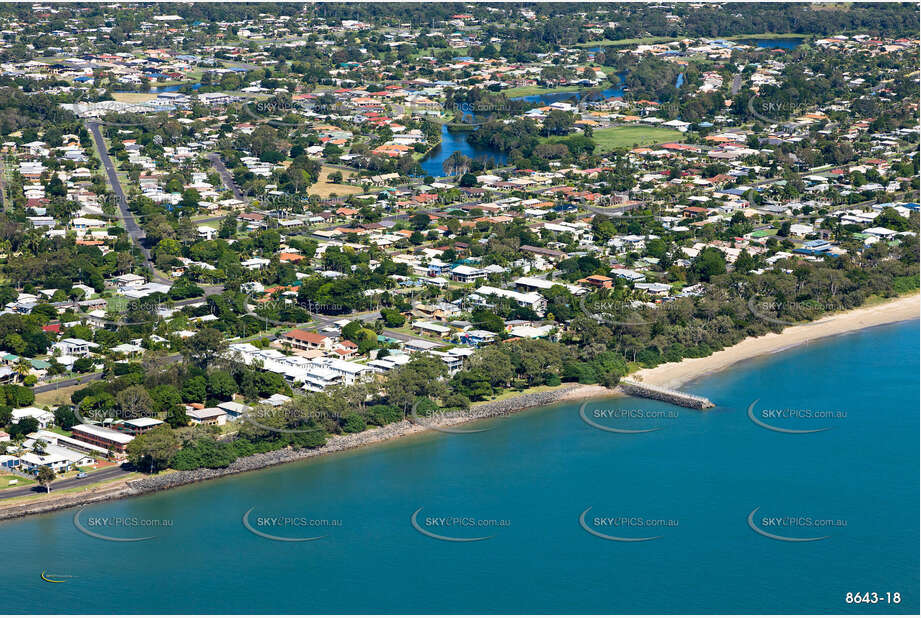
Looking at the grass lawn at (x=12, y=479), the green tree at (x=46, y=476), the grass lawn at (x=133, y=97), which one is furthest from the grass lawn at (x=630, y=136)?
the green tree at (x=46, y=476)

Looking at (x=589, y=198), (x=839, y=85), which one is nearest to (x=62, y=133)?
(x=589, y=198)

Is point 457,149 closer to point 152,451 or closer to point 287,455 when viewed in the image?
point 287,455

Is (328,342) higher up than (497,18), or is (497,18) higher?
(497,18)

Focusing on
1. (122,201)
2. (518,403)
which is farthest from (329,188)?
(518,403)

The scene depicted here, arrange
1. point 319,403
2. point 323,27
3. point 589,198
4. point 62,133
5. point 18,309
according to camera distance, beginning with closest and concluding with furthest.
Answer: point 319,403, point 18,309, point 589,198, point 62,133, point 323,27

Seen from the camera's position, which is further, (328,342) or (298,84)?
(298,84)

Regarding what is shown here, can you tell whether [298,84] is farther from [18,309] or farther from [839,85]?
[18,309]

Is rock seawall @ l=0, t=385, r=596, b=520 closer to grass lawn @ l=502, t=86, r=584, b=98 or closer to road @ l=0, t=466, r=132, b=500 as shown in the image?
road @ l=0, t=466, r=132, b=500
